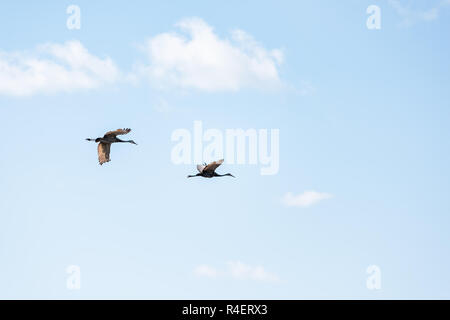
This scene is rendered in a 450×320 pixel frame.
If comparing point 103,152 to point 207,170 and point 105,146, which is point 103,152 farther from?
point 207,170

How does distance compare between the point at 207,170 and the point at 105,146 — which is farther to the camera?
the point at 207,170

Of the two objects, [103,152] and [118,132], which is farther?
[103,152]

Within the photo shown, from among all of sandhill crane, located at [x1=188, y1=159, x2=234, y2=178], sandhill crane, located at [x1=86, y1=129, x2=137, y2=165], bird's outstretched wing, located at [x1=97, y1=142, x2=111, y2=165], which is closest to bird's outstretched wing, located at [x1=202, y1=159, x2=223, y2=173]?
sandhill crane, located at [x1=188, y1=159, x2=234, y2=178]

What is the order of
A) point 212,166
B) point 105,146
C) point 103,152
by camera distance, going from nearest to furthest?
point 103,152
point 105,146
point 212,166

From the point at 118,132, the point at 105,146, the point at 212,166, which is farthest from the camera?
the point at 212,166

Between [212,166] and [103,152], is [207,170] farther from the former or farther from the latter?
[103,152]

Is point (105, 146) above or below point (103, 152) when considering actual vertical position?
above

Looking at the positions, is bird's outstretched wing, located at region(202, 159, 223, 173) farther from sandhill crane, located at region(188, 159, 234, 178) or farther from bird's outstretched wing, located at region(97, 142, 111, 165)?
bird's outstretched wing, located at region(97, 142, 111, 165)

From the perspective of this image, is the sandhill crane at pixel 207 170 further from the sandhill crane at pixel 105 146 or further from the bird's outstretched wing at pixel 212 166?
the sandhill crane at pixel 105 146

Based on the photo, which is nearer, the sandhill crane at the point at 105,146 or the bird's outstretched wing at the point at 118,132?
the bird's outstretched wing at the point at 118,132

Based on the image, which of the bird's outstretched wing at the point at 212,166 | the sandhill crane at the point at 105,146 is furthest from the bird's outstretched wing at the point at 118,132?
the bird's outstretched wing at the point at 212,166

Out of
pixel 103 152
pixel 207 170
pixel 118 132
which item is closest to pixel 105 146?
pixel 103 152

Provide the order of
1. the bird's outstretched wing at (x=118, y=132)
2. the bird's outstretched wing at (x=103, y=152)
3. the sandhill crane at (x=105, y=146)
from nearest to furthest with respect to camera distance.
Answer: the bird's outstretched wing at (x=118, y=132) → the sandhill crane at (x=105, y=146) → the bird's outstretched wing at (x=103, y=152)
